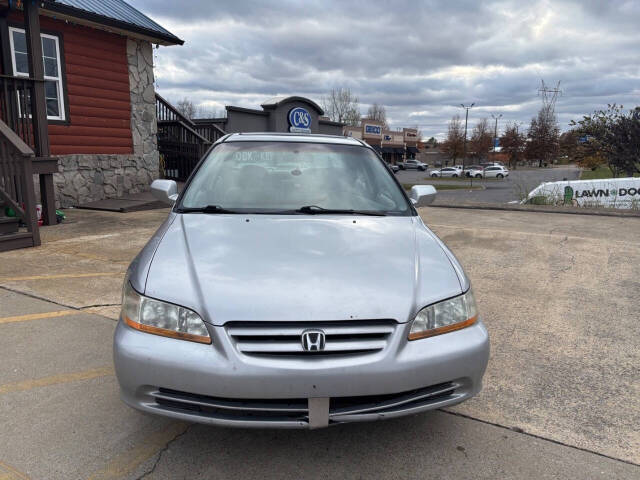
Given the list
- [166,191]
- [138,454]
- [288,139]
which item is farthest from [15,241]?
[138,454]

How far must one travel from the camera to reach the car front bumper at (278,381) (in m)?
1.95

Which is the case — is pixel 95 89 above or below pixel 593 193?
above

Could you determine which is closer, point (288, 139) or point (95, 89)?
point (288, 139)

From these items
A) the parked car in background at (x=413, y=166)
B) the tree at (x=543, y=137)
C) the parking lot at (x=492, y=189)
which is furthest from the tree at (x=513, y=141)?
the parking lot at (x=492, y=189)

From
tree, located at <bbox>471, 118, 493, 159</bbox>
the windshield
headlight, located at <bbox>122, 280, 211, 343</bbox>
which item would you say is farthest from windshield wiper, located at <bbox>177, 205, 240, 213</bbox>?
tree, located at <bbox>471, 118, 493, 159</bbox>

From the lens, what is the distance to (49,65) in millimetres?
9938

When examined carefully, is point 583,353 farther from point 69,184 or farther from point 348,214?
point 69,184

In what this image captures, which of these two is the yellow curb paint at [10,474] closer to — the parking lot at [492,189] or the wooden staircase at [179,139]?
the parking lot at [492,189]

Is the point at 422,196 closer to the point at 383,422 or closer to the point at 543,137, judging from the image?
the point at 383,422

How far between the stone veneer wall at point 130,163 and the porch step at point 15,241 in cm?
400

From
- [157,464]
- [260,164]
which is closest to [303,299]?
[157,464]

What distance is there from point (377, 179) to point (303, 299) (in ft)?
5.91

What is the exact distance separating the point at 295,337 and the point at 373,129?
72.2 meters

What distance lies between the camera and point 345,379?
1962 mm
